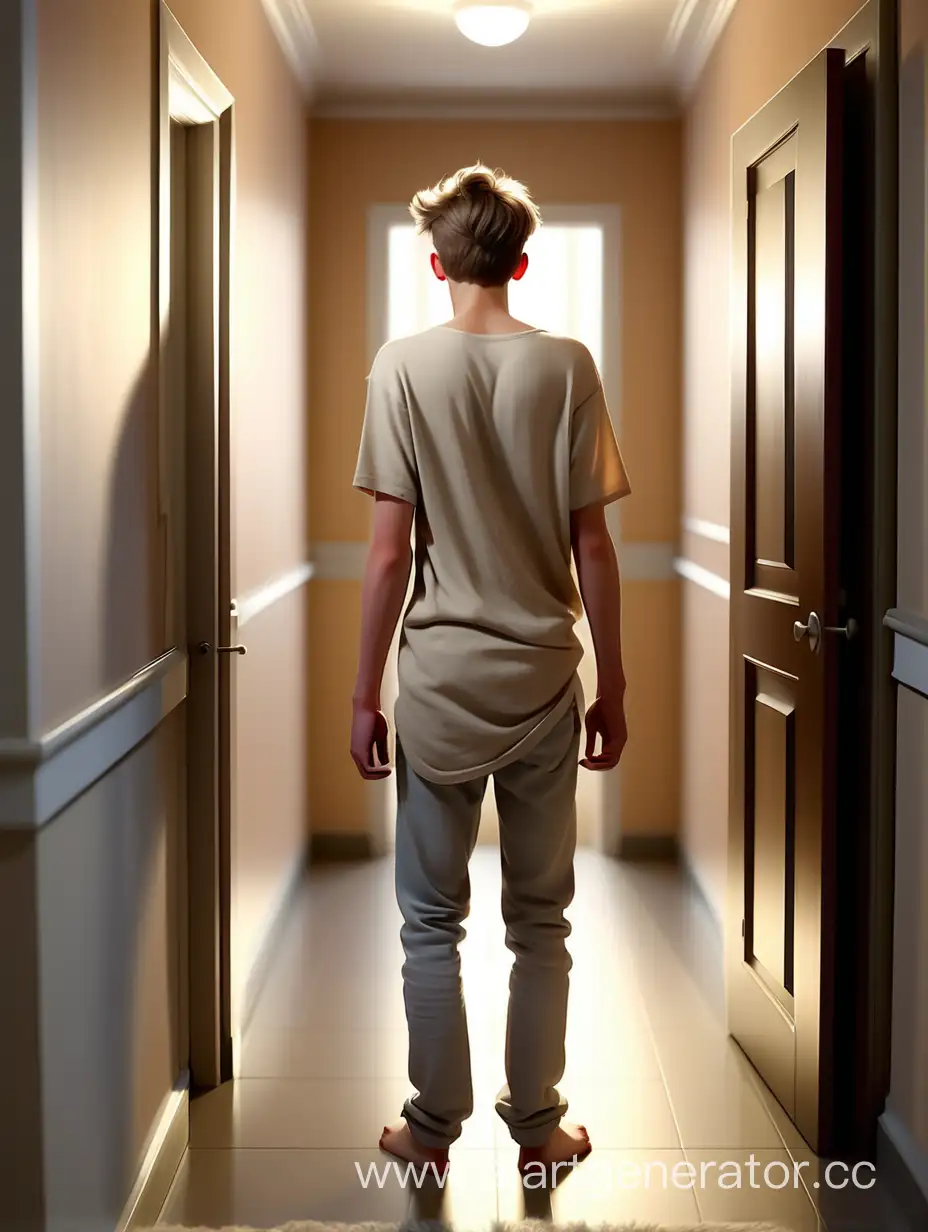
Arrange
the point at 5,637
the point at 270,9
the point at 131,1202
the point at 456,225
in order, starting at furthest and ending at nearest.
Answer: the point at 270,9 < the point at 456,225 < the point at 131,1202 < the point at 5,637

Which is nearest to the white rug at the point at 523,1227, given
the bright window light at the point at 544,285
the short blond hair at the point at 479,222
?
the short blond hair at the point at 479,222

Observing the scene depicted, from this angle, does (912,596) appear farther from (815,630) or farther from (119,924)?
(119,924)

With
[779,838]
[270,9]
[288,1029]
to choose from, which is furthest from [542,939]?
[270,9]

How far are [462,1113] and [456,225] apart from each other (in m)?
1.55

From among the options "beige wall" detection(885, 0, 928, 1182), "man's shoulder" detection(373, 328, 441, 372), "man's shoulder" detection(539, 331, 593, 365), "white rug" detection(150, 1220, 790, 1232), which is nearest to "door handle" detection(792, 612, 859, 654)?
"beige wall" detection(885, 0, 928, 1182)

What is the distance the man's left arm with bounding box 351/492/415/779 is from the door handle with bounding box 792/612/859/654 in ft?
2.48

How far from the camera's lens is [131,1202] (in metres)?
2.13

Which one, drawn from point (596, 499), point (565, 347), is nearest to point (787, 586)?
point (596, 499)

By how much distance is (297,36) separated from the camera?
3.94m

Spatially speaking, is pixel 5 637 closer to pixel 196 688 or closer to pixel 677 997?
pixel 196 688

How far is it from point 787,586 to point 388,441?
913 millimetres

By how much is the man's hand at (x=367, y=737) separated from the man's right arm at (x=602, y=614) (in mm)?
369

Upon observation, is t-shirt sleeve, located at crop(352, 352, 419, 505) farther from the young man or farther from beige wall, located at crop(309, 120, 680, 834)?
beige wall, located at crop(309, 120, 680, 834)

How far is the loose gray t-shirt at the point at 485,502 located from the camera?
88.0 inches
